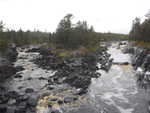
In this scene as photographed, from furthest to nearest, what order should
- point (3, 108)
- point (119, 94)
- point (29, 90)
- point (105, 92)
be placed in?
A: point (29, 90), point (105, 92), point (119, 94), point (3, 108)

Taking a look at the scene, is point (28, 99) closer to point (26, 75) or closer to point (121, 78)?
point (26, 75)

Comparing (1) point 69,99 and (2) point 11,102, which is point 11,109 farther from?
(1) point 69,99

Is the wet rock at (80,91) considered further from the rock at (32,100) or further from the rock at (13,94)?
the rock at (13,94)

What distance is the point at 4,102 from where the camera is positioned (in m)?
15.4

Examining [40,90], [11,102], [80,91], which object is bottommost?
[11,102]

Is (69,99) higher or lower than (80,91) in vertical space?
lower

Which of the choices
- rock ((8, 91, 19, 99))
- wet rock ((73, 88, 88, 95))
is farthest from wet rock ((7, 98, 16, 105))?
wet rock ((73, 88, 88, 95))

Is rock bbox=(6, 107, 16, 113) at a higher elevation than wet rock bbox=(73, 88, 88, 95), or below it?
below

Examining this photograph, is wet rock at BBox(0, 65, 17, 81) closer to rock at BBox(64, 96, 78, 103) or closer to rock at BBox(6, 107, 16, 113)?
rock at BBox(6, 107, 16, 113)

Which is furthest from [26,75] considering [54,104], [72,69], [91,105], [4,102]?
[91,105]

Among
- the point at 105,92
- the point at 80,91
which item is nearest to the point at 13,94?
the point at 80,91

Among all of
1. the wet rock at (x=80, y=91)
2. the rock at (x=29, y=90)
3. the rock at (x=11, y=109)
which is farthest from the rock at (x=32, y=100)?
the wet rock at (x=80, y=91)

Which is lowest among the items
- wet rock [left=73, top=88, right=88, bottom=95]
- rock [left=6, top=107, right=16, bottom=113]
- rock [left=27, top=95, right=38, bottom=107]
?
rock [left=6, top=107, right=16, bottom=113]

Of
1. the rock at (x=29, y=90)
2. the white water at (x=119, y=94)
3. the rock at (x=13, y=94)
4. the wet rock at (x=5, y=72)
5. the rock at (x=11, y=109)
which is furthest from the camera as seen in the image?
Result: the wet rock at (x=5, y=72)
